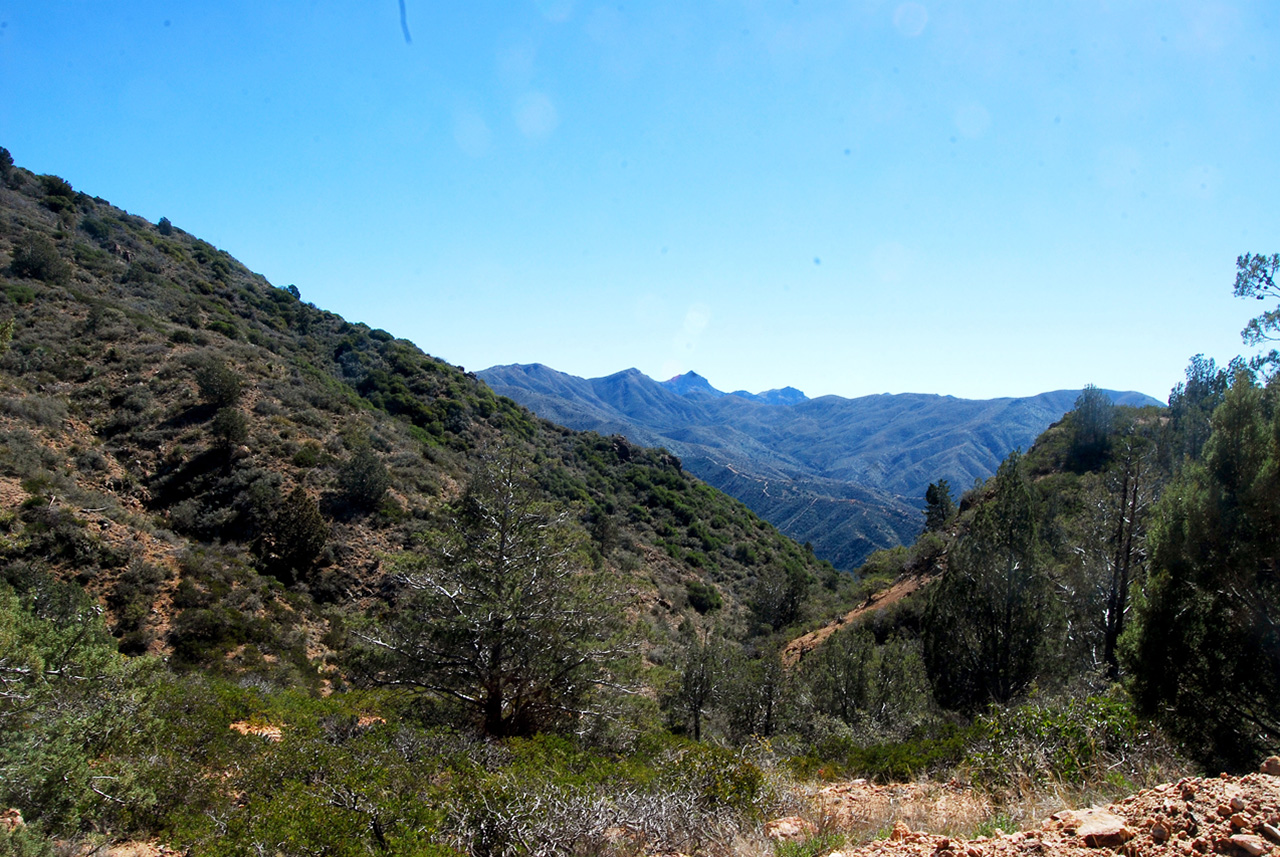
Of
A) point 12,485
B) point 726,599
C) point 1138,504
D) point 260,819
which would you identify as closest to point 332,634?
point 12,485

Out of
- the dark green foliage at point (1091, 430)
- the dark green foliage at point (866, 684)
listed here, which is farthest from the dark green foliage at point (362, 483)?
the dark green foliage at point (1091, 430)

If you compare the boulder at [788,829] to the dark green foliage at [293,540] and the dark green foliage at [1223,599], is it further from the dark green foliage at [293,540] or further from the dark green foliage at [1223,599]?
the dark green foliage at [293,540]

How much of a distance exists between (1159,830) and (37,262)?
40407 mm

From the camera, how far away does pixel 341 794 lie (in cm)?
464

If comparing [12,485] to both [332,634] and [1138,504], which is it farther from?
[1138,504]

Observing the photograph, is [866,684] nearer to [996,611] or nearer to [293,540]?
[996,611]

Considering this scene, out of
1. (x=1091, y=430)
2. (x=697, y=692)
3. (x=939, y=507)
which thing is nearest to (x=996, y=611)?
(x=697, y=692)

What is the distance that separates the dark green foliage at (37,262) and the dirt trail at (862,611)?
38.7m

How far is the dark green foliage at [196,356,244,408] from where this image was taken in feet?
77.9

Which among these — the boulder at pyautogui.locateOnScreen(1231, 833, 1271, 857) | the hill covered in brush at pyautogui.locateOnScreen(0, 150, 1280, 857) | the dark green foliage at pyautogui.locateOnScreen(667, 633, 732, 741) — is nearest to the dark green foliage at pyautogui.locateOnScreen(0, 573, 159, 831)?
the hill covered in brush at pyautogui.locateOnScreen(0, 150, 1280, 857)

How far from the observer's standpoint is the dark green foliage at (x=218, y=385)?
77.9 ft

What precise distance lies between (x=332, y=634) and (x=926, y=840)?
18508 mm

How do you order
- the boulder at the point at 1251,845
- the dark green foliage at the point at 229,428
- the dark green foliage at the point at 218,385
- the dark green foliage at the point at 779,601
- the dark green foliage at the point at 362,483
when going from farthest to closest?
the dark green foliage at the point at 779,601 → the dark green foliage at the point at 218,385 → the dark green foliage at the point at 362,483 → the dark green foliage at the point at 229,428 → the boulder at the point at 1251,845

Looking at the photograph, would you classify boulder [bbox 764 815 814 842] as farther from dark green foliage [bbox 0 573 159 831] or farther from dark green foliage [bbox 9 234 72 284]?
Result: dark green foliage [bbox 9 234 72 284]
